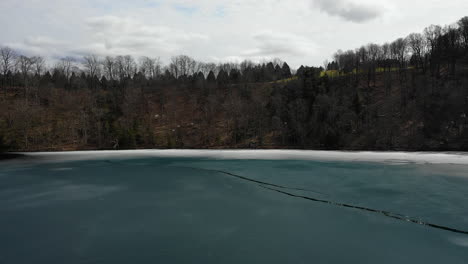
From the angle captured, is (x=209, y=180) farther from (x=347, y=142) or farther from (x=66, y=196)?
(x=347, y=142)

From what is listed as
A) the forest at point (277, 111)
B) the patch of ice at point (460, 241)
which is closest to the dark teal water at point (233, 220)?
the patch of ice at point (460, 241)

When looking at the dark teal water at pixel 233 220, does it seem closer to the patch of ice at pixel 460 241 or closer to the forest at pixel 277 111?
the patch of ice at pixel 460 241

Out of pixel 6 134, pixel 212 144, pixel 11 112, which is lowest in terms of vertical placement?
pixel 212 144

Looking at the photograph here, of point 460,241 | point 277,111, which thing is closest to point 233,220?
point 460,241

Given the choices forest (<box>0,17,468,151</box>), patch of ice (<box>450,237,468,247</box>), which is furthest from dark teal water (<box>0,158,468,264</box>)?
forest (<box>0,17,468,151</box>)

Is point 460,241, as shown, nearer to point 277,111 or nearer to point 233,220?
point 233,220

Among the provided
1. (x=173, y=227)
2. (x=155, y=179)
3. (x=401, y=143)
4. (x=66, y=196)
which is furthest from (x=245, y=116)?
(x=173, y=227)

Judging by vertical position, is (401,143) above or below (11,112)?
below

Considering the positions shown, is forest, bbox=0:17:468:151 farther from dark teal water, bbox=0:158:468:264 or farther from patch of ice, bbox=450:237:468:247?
patch of ice, bbox=450:237:468:247
